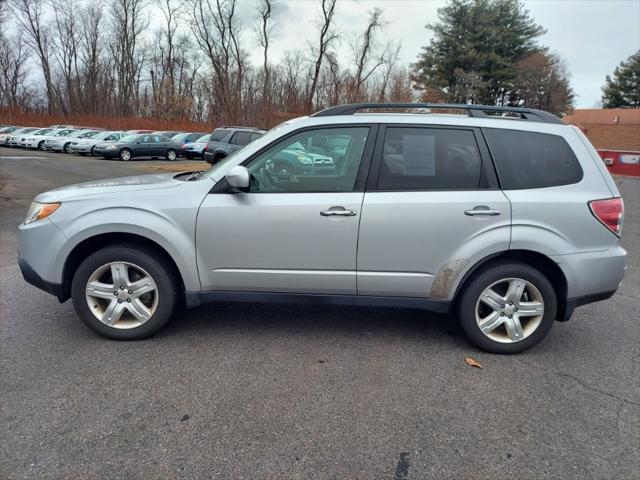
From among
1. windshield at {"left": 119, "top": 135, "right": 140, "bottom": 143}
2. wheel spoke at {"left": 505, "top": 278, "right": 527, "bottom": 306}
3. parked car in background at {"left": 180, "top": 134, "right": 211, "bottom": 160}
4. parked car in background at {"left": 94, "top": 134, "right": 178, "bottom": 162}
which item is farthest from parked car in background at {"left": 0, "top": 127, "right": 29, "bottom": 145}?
wheel spoke at {"left": 505, "top": 278, "right": 527, "bottom": 306}

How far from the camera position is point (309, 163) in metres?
3.61

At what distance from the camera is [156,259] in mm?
3547

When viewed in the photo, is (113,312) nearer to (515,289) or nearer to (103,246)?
(103,246)

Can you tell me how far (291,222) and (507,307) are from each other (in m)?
1.79

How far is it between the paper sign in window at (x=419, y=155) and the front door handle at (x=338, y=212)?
1.73 feet

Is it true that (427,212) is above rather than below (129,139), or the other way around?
below

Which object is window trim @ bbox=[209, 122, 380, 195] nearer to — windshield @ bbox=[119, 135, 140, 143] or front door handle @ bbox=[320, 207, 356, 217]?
front door handle @ bbox=[320, 207, 356, 217]

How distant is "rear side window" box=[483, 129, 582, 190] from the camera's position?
3.45 m

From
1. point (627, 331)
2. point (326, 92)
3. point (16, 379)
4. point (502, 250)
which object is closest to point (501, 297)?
point (502, 250)

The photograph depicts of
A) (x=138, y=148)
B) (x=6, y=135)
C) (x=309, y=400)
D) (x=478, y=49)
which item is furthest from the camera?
(x=478, y=49)

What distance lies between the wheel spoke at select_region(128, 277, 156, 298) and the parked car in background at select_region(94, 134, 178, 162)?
938 inches

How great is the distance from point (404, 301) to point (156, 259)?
6.44 feet

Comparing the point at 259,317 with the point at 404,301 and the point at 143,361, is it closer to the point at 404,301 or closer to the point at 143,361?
the point at 143,361

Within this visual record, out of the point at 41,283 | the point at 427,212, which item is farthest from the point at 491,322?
the point at 41,283
